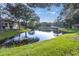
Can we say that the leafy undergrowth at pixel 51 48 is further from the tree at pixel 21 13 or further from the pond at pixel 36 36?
the tree at pixel 21 13

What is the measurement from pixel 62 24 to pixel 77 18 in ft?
0.38

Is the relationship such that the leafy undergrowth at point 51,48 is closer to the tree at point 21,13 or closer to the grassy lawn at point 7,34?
the grassy lawn at point 7,34

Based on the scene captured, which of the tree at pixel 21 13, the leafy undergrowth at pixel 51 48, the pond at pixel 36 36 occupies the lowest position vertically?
the leafy undergrowth at pixel 51 48

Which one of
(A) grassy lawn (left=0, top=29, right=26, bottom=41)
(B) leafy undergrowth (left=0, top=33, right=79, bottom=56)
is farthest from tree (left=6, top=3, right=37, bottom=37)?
(B) leafy undergrowth (left=0, top=33, right=79, bottom=56)

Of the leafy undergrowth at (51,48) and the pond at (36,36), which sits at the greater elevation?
the pond at (36,36)

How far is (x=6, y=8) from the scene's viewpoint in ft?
5.03

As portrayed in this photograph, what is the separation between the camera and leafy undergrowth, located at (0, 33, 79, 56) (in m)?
1.50

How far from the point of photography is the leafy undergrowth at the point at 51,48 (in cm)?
150

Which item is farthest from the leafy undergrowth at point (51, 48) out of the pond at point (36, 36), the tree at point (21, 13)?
the tree at point (21, 13)

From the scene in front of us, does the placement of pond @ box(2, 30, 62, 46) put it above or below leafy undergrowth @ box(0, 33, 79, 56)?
above

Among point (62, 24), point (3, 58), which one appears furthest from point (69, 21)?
point (3, 58)

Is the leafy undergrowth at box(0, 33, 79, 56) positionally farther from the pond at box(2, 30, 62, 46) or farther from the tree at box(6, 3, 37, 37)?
the tree at box(6, 3, 37, 37)

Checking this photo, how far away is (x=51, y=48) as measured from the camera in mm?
1507

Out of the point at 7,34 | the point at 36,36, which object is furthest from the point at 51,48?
the point at 7,34
